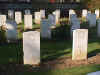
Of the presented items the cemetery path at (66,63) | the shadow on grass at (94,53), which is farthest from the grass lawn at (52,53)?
the cemetery path at (66,63)

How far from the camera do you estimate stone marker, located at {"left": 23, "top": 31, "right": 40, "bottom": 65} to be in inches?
265

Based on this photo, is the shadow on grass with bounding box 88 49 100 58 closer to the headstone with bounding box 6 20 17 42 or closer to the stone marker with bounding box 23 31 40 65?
the stone marker with bounding box 23 31 40 65

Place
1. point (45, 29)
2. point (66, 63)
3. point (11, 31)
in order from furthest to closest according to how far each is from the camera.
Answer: point (45, 29), point (11, 31), point (66, 63)

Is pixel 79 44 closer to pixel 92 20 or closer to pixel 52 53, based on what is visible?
pixel 52 53

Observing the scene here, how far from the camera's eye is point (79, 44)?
7.24m

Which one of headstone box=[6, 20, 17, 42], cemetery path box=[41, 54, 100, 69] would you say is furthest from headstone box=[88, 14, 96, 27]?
cemetery path box=[41, 54, 100, 69]

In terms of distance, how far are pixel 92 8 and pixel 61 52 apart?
56.6ft

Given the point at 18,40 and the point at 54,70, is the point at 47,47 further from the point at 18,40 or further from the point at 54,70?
the point at 54,70

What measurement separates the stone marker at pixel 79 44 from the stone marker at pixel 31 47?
45.7 inches

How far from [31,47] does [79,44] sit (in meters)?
1.49

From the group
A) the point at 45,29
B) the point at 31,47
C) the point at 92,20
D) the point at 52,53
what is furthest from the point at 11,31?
the point at 92,20

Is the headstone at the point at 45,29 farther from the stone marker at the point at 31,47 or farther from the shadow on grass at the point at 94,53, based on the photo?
the stone marker at the point at 31,47

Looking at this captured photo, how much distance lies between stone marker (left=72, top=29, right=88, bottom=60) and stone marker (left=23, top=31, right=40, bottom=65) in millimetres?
1161

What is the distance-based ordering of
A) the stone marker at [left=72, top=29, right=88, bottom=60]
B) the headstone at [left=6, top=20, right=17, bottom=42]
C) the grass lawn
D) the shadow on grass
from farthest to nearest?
the headstone at [left=6, top=20, right=17, bottom=42] → the shadow on grass → the stone marker at [left=72, top=29, right=88, bottom=60] → the grass lawn
